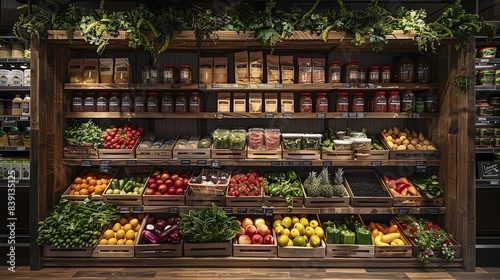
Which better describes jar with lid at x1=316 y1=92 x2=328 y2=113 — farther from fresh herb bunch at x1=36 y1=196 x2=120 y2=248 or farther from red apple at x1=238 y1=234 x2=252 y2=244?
fresh herb bunch at x1=36 y1=196 x2=120 y2=248

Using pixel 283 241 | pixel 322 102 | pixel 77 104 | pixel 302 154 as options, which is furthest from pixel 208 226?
pixel 77 104

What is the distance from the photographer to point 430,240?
13.2ft

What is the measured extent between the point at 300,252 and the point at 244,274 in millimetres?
654

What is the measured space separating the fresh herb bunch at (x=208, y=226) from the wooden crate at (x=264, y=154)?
0.73 metres

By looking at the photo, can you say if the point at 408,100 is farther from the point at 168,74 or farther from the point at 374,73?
the point at 168,74

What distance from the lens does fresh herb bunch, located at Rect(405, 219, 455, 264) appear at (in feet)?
13.1

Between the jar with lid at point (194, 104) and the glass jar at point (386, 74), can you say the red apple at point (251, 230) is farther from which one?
the glass jar at point (386, 74)

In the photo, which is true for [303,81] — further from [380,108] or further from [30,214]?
[30,214]

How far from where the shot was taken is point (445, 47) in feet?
14.2

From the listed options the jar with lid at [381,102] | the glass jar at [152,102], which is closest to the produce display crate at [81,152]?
the glass jar at [152,102]

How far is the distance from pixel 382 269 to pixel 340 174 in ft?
3.71

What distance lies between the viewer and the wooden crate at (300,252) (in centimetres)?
404

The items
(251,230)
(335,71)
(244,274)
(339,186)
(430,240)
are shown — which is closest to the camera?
(244,274)

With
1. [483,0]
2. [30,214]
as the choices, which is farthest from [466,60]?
[30,214]
